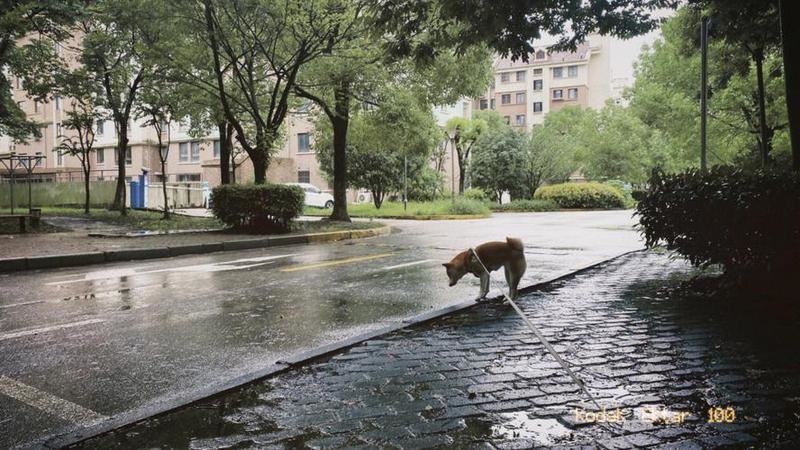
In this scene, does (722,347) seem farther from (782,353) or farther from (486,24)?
(486,24)

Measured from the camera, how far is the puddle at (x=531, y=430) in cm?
288

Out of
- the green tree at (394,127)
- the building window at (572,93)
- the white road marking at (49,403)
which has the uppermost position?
the building window at (572,93)

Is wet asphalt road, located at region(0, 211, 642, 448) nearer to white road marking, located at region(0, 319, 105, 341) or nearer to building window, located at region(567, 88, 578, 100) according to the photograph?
white road marking, located at region(0, 319, 105, 341)

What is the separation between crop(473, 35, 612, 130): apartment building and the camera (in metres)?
76.0

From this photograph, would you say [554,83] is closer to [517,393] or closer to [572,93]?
[572,93]

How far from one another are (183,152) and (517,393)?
52.2 metres

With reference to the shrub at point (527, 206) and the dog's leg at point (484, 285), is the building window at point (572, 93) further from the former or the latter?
the dog's leg at point (484, 285)

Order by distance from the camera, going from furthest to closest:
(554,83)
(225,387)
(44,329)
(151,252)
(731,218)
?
(554,83), (151,252), (731,218), (44,329), (225,387)

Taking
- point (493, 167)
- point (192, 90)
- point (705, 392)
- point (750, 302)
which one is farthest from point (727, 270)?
point (493, 167)

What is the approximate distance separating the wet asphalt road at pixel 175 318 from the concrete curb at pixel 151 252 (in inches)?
26.2

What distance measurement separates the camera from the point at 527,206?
38.4m

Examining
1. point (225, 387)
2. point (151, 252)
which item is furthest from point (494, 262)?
point (151, 252)

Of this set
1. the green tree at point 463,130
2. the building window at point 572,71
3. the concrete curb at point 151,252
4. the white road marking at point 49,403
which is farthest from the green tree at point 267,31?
the building window at point 572,71

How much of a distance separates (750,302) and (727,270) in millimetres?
482
